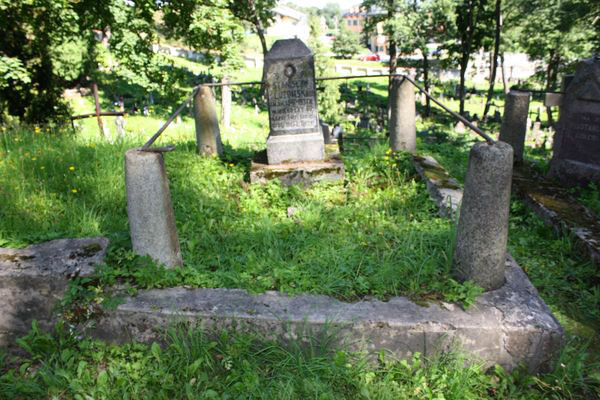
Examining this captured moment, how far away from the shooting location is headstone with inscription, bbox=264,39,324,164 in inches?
233

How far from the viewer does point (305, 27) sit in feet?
248

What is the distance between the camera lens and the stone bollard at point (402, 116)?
646 cm

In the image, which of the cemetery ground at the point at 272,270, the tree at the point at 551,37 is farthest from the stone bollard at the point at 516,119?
the tree at the point at 551,37

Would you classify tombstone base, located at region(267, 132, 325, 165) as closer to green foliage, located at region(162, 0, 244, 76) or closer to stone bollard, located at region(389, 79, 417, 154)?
stone bollard, located at region(389, 79, 417, 154)

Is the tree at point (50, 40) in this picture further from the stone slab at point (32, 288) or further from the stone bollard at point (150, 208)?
the stone bollard at point (150, 208)

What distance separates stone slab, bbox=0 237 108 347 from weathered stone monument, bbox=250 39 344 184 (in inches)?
117

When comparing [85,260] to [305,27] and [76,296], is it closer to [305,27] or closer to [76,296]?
[76,296]

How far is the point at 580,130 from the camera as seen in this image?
585cm

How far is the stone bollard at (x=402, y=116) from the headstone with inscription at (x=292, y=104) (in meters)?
1.28

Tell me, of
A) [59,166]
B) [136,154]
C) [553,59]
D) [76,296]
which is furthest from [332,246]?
[553,59]

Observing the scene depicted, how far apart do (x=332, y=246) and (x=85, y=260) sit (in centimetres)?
204

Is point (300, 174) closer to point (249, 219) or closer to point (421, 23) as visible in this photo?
point (249, 219)

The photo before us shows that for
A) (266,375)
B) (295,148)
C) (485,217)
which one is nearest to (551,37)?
(295,148)

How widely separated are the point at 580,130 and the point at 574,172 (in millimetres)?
579
